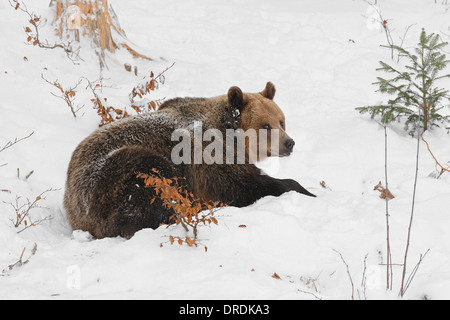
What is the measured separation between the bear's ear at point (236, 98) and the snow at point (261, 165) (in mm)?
1067

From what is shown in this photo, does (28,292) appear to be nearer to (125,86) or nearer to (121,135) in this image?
(121,135)

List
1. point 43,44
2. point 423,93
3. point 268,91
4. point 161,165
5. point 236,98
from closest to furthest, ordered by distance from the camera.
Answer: point 161,165, point 236,98, point 268,91, point 423,93, point 43,44

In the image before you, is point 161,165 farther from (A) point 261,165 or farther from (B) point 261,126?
(A) point 261,165

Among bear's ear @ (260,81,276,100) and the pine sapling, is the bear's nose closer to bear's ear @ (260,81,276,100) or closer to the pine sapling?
bear's ear @ (260,81,276,100)

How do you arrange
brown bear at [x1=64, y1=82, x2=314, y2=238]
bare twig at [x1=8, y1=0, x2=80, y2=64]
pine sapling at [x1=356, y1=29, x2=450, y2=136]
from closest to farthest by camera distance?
brown bear at [x1=64, y1=82, x2=314, y2=238] → pine sapling at [x1=356, y1=29, x2=450, y2=136] → bare twig at [x1=8, y1=0, x2=80, y2=64]

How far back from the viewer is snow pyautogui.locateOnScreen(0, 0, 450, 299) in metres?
2.81

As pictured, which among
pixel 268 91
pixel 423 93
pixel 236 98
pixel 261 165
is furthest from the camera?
pixel 423 93

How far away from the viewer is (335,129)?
6812 mm

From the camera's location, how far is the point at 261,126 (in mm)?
4902

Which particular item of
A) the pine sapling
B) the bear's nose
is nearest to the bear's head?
the bear's nose

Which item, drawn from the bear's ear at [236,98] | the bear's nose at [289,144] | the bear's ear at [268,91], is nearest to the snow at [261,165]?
the bear's nose at [289,144]

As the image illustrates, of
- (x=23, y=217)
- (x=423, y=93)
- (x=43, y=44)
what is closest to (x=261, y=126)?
(x=23, y=217)

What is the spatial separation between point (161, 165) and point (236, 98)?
137 centimetres
